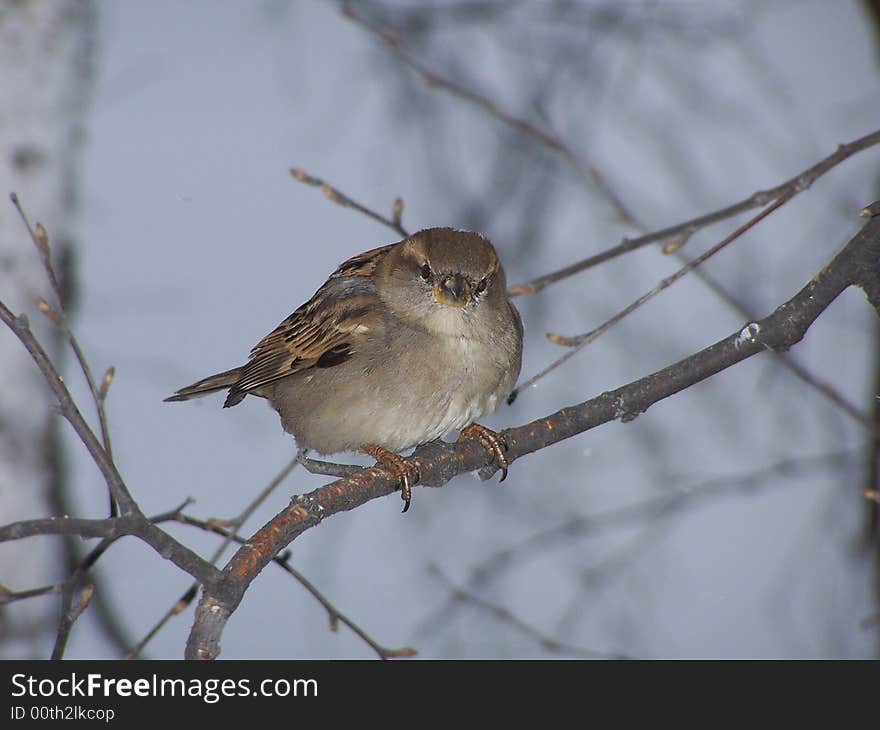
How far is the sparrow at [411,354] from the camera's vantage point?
2934 mm

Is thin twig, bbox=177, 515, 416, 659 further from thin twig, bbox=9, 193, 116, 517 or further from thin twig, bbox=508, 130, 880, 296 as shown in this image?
thin twig, bbox=508, 130, 880, 296

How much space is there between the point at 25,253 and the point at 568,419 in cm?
254

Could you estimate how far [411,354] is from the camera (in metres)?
2.96

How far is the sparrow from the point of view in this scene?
293 cm

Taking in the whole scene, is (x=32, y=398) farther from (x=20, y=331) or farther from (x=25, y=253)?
(x=20, y=331)

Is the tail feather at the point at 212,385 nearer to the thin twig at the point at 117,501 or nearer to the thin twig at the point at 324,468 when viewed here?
the thin twig at the point at 324,468

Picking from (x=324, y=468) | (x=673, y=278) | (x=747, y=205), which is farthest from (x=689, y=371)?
(x=324, y=468)

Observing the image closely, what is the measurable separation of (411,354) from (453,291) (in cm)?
24

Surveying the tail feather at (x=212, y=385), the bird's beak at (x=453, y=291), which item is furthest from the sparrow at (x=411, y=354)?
the tail feather at (x=212, y=385)

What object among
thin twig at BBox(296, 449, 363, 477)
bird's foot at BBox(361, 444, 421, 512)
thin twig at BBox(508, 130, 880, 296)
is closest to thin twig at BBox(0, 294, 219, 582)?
thin twig at BBox(296, 449, 363, 477)

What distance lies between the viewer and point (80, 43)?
158 inches
